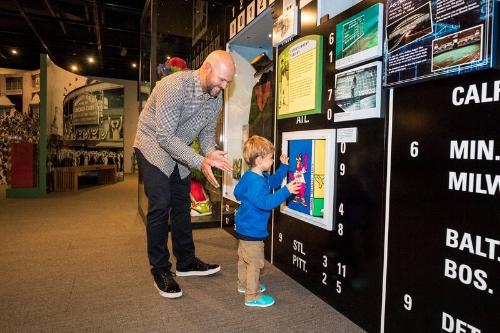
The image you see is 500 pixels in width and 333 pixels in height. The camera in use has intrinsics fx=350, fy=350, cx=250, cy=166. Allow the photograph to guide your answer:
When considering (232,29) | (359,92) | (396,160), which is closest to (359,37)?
(359,92)

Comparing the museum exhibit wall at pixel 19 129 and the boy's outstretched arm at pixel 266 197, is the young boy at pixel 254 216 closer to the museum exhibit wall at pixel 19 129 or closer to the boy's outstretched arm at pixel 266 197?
the boy's outstretched arm at pixel 266 197

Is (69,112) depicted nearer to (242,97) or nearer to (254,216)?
(242,97)

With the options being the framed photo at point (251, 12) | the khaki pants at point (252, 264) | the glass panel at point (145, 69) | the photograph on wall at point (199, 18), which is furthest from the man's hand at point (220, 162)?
the glass panel at point (145, 69)

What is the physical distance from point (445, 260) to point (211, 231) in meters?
2.68

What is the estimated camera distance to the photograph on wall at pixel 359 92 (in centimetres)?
152

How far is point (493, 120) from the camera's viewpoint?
1085 mm

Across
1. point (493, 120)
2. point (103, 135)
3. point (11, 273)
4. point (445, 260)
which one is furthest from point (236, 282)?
point (103, 135)

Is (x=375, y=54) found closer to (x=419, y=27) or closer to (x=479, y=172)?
(x=419, y=27)

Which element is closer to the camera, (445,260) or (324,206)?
(445,260)

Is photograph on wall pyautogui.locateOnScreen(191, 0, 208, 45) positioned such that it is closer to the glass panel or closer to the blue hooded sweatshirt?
the glass panel

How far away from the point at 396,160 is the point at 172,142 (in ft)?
3.67

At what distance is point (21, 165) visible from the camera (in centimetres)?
644

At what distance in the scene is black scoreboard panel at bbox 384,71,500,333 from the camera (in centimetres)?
110

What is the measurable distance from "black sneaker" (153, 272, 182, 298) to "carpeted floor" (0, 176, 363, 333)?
4cm
